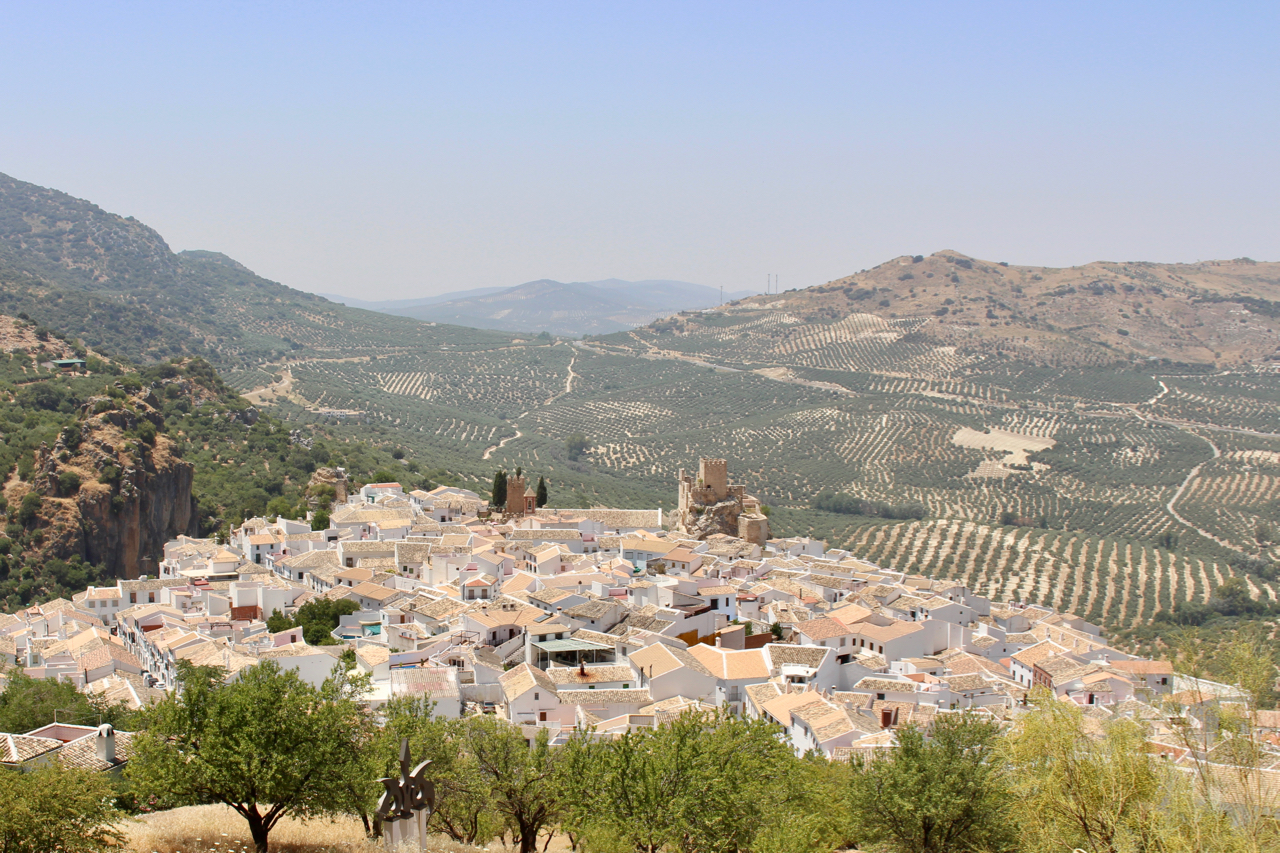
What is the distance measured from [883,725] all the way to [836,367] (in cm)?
9605

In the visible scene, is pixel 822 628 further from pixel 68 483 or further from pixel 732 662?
pixel 68 483

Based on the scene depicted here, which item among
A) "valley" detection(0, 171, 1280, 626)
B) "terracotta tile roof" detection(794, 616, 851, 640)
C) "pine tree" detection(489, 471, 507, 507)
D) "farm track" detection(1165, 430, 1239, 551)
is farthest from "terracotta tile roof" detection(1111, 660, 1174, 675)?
"farm track" detection(1165, 430, 1239, 551)

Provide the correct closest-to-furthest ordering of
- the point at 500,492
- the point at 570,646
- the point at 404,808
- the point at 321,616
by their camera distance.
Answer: the point at 404,808
the point at 570,646
the point at 321,616
the point at 500,492

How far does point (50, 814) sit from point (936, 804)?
10.4 meters

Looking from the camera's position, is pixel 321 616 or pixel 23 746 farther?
pixel 321 616

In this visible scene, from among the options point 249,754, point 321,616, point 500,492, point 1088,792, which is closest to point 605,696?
point 321,616

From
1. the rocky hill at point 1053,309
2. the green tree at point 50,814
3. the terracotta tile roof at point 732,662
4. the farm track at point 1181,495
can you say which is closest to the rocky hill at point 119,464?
the terracotta tile roof at point 732,662

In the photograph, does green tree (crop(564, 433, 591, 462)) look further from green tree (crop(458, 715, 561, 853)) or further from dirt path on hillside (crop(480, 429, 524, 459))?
green tree (crop(458, 715, 561, 853))

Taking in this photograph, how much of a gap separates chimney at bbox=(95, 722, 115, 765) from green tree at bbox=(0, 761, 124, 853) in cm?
685

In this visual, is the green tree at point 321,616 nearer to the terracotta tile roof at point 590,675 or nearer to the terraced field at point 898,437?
the terracotta tile roof at point 590,675

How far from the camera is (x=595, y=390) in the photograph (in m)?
112

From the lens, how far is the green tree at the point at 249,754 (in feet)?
37.5

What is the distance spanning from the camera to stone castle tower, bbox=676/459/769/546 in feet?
138

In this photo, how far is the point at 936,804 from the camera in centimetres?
1321
